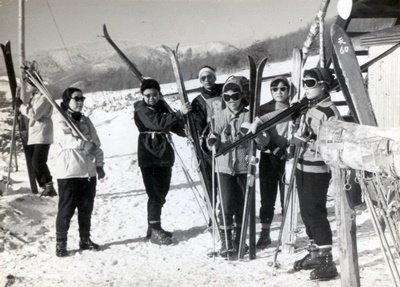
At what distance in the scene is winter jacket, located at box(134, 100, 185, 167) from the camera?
9.25 feet

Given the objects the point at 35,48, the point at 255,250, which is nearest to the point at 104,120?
the point at 35,48

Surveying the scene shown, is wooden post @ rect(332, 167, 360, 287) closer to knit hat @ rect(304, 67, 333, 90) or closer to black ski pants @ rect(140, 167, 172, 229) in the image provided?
knit hat @ rect(304, 67, 333, 90)

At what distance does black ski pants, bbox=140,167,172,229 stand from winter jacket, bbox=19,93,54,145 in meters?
1.14

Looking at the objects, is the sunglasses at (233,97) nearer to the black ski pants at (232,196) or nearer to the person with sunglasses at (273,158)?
the person with sunglasses at (273,158)

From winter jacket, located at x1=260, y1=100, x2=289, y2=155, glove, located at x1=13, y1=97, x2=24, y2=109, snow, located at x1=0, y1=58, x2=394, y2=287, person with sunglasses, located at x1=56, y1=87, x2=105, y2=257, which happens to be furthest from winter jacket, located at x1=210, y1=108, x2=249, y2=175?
glove, located at x1=13, y1=97, x2=24, y2=109

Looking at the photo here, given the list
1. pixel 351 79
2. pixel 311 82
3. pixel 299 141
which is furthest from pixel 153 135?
pixel 351 79

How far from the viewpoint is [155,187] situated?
2.95 metres

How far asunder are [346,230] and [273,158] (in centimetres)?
90

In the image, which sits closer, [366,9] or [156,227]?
[156,227]

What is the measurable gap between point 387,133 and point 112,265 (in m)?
1.86

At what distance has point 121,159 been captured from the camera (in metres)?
4.49

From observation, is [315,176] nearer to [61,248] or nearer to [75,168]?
[75,168]

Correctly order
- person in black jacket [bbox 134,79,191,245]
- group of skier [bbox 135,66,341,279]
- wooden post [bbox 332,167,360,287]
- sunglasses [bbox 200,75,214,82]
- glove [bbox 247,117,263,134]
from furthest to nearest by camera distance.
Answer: sunglasses [bbox 200,75,214,82]
person in black jacket [bbox 134,79,191,245]
glove [bbox 247,117,263,134]
group of skier [bbox 135,66,341,279]
wooden post [bbox 332,167,360,287]

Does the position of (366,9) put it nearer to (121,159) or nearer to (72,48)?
(72,48)
